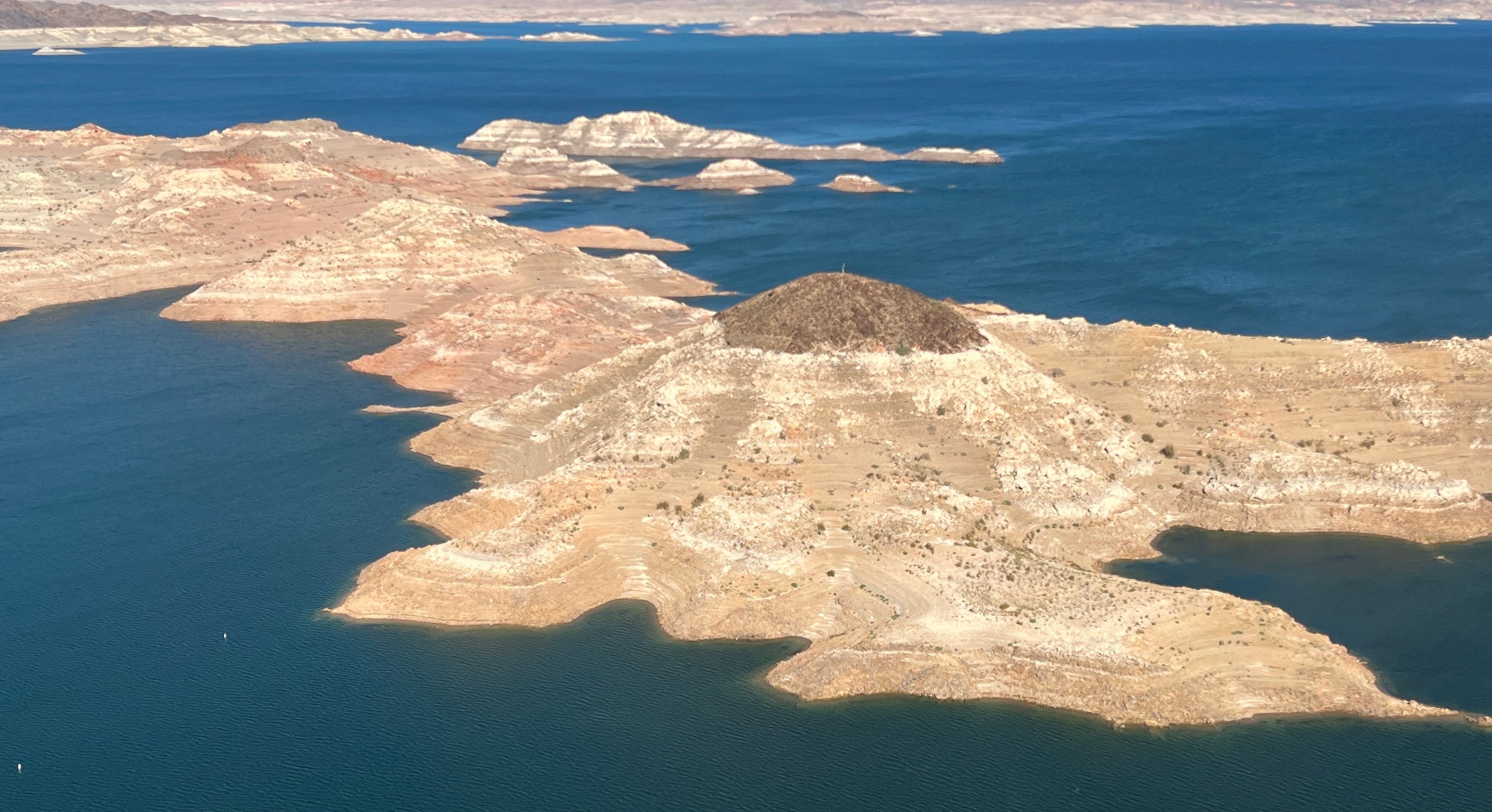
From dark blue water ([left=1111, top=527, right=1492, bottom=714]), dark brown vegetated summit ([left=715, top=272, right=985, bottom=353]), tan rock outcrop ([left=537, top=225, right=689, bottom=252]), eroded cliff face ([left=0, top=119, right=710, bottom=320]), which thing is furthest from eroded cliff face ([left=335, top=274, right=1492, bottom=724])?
tan rock outcrop ([left=537, top=225, right=689, bottom=252])

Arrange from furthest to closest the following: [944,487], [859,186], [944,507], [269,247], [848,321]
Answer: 1. [859,186]
2. [269,247]
3. [848,321]
4. [944,487]
5. [944,507]

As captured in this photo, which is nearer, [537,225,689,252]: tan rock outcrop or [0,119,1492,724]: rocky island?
[0,119,1492,724]: rocky island

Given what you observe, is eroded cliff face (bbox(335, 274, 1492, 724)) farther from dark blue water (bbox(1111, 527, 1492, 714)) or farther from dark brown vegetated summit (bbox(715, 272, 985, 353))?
dark blue water (bbox(1111, 527, 1492, 714))

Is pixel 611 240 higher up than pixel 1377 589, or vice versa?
pixel 1377 589

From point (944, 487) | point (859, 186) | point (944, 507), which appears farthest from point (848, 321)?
point (859, 186)

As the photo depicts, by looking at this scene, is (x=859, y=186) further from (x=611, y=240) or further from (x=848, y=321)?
(x=848, y=321)

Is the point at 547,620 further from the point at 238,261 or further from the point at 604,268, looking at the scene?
the point at 238,261
